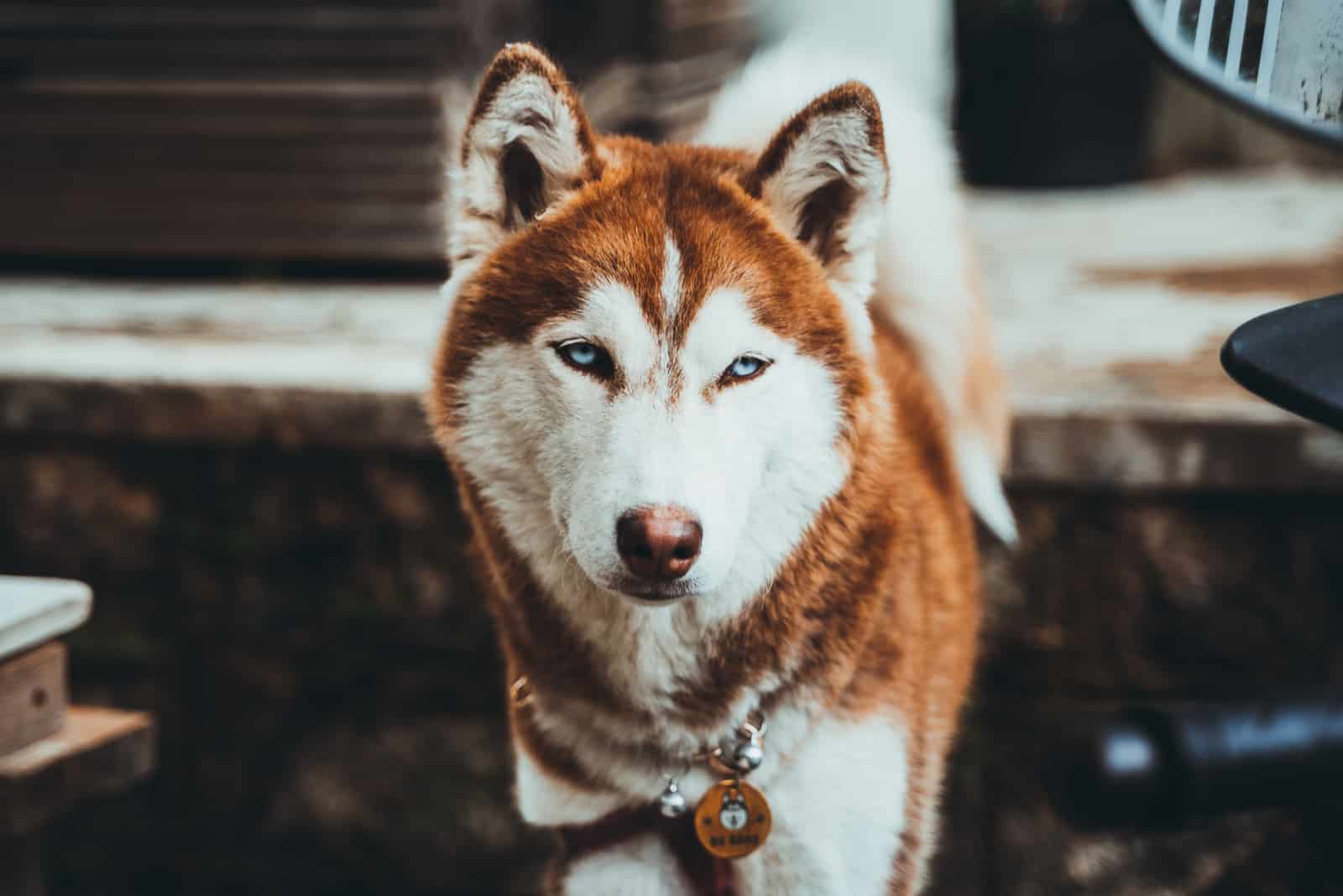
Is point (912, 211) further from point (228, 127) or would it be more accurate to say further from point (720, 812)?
point (228, 127)

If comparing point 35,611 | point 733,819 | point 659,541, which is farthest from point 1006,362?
point 35,611

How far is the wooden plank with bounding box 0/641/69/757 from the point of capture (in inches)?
72.1

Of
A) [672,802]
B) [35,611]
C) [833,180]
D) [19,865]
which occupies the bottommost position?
[19,865]

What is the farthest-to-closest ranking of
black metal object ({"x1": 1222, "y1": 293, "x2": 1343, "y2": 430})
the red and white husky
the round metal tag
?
the round metal tag
the red and white husky
black metal object ({"x1": 1222, "y1": 293, "x2": 1343, "y2": 430})

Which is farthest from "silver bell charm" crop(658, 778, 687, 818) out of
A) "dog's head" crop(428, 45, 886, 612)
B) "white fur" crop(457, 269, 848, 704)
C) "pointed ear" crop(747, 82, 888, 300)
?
"pointed ear" crop(747, 82, 888, 300)

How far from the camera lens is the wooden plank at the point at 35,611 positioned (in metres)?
1.81

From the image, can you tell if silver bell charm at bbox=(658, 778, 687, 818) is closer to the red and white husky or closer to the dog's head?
the red and white husky

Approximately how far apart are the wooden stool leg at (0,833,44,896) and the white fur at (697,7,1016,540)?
4.95 ft

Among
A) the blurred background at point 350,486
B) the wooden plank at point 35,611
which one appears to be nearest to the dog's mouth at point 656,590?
the blurred background at point 350,486

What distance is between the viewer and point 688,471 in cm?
136

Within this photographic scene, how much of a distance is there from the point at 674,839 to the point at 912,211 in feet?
3.42

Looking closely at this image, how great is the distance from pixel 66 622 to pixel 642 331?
1095 mm

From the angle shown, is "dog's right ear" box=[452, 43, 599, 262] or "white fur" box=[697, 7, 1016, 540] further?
"white fur" box=[697, 7, 1016, 540]

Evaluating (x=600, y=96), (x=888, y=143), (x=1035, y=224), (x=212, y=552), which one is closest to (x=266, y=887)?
(x=212, y=552)
